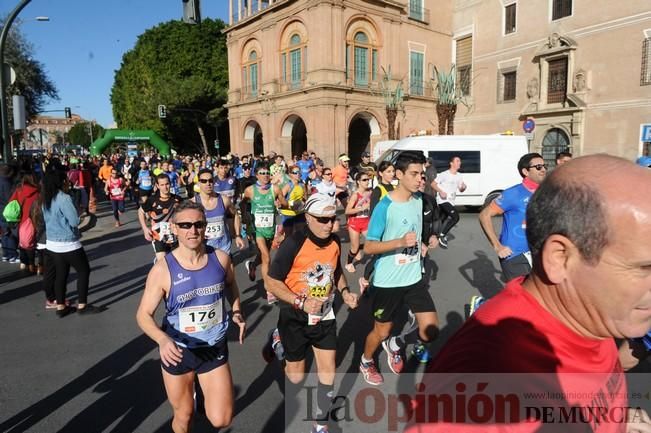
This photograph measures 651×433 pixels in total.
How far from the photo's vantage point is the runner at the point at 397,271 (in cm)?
387

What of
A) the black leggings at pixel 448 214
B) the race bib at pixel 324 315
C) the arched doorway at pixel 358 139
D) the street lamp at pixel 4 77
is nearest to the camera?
the race bib at pixel 324 315

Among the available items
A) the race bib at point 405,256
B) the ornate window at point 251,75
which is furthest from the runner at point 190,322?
the ornate window at point 251,75

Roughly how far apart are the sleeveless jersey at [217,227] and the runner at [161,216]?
0.60 m

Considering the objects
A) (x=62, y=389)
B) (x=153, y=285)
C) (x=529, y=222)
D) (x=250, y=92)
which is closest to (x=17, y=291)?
(x=62, y=389)

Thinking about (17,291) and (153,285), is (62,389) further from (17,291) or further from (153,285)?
(17,291)

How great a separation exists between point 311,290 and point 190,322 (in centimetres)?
92

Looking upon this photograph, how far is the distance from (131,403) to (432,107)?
32.3m

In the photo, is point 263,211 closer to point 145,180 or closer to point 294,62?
point 145,180

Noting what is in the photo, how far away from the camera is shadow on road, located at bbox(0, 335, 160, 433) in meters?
3.35

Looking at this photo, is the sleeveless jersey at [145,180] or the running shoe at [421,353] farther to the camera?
the sleeveless jersey at [145,180]

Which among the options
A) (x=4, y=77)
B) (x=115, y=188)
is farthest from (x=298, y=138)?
(x=4, y=77)

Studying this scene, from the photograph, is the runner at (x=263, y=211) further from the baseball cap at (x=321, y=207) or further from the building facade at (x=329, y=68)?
the building facade at (x=329, y=68)

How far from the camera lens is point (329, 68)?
2662 cm

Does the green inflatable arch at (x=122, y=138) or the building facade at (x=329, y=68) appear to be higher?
the building facade at (x=329, y=68)
